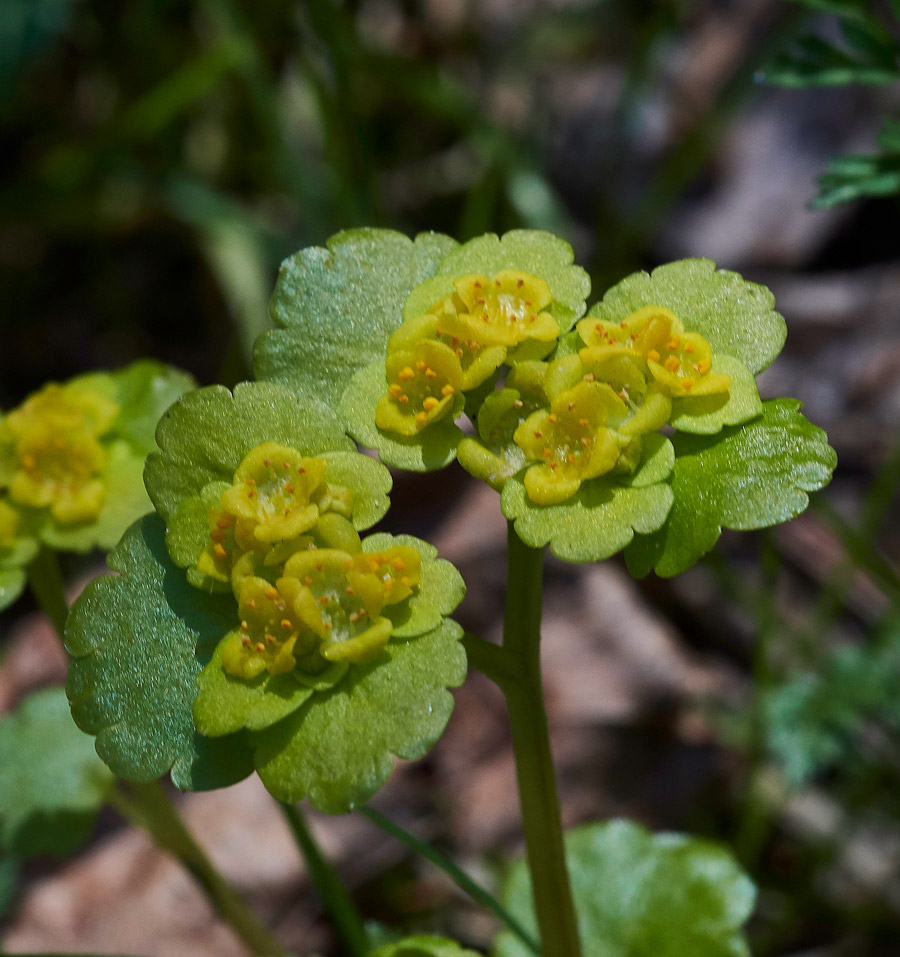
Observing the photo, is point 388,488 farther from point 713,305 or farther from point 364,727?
point 713,305

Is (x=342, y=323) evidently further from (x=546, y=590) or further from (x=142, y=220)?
(x=142, y=220)

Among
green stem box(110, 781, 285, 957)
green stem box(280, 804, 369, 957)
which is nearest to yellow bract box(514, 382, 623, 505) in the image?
green stem box(280, 804, 369, 957)

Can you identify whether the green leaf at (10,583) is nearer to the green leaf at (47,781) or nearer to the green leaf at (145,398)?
the green leaf at (145,398)

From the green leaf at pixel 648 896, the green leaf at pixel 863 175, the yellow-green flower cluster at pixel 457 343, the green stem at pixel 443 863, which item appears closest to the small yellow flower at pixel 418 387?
the yellow-green flower cluster at pixel 457 343

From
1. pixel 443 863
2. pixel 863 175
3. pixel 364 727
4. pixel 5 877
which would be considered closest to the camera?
pixel 364 727

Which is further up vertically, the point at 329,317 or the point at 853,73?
the point at 329,317

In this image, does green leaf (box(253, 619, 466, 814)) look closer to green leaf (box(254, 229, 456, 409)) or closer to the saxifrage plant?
the saxifrage plant

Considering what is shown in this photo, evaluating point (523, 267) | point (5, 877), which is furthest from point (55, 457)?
point (5, 877)
